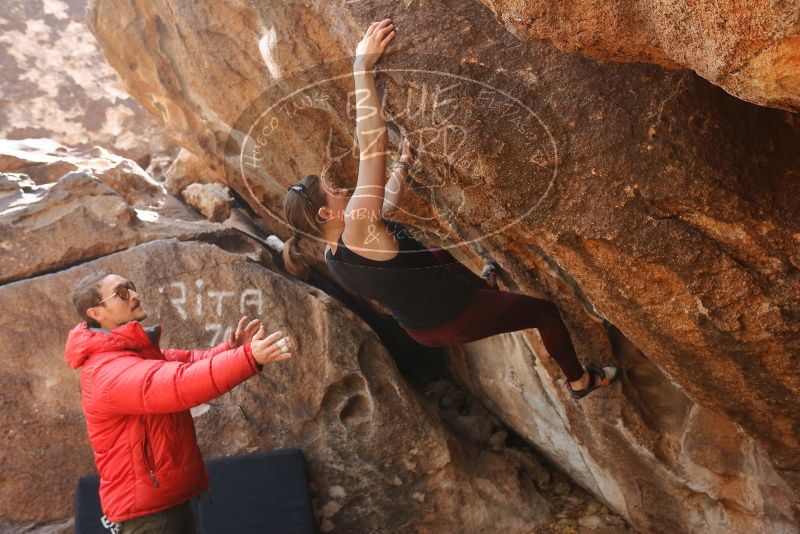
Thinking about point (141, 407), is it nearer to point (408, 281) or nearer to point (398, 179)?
point (408, 281)

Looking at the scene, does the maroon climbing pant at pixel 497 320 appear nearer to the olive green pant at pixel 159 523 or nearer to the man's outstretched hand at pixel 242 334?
the man's outstretched hand at pixel 242 334

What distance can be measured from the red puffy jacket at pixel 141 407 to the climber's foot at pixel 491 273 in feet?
4.66

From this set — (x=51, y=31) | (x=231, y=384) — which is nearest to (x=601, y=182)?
(x=231, y=384)

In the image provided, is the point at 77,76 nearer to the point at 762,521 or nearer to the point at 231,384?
the point at 231,384

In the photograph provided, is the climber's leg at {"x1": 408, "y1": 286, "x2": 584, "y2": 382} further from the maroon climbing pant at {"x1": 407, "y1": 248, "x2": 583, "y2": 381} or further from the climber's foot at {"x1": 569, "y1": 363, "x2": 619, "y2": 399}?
the climber's foot at {"x1": 569, "y1": 363, "x2": 619, "y2": 399}

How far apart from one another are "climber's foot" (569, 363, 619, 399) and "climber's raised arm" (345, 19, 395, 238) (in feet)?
4.31

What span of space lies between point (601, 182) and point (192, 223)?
289 centimetres

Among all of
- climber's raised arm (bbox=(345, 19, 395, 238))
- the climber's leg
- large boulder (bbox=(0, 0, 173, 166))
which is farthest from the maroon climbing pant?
large boulder (bbox=(0, 0, 173, 166))

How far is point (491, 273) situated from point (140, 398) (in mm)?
1729

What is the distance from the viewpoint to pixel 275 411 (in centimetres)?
361

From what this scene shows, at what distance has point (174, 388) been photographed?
6.58 feet

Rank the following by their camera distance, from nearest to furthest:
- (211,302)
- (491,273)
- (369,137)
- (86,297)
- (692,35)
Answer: (692,35) → (369,137) → (86,297) → (491,273) → (211,302)

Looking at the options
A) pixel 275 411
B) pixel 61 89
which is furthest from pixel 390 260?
pixel 61 89

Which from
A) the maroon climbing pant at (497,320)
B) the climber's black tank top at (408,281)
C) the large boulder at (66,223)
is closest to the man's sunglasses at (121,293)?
the climber's black tank top at (408,281)
